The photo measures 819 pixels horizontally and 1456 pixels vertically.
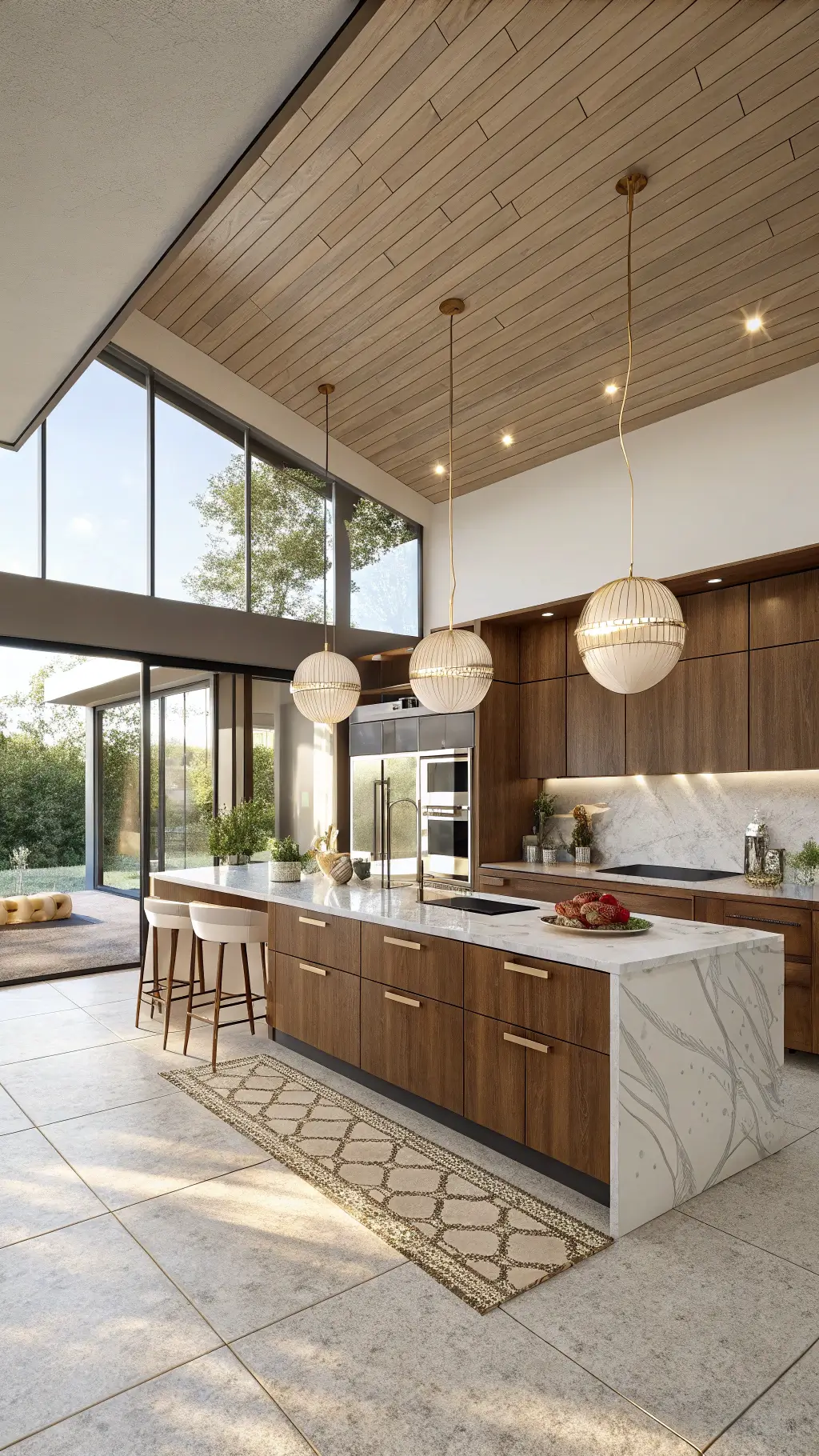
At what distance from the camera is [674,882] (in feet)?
16.2

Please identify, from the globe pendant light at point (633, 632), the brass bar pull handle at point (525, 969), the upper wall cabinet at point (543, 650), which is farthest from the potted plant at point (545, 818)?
the brass bar pull handle at point (525, 969)

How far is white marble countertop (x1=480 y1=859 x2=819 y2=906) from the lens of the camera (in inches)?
175

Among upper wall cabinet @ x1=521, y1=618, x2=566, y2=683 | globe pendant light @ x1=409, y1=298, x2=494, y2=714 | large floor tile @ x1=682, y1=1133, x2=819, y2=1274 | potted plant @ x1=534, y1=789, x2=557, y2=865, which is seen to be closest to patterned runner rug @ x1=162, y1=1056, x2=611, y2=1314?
large floor tile @ x1=682, y1=1133, x2=819, y2=1274

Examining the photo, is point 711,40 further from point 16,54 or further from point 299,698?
point 299,698

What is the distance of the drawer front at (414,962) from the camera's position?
3236mm

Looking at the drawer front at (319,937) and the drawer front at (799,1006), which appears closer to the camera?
the drawer front at (319,937)

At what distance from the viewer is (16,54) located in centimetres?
133

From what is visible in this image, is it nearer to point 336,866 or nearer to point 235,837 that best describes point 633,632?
point 336,866

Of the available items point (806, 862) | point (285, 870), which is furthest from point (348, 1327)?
point (806, 862)

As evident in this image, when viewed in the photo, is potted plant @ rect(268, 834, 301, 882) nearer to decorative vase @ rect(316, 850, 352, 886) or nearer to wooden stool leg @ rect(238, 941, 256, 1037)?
decorative vase @ rect(316, 850, 352, 886)

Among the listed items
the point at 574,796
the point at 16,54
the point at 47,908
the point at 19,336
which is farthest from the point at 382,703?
the point at 16,54

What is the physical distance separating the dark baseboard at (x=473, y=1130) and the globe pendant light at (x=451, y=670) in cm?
180

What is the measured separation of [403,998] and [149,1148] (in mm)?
1124

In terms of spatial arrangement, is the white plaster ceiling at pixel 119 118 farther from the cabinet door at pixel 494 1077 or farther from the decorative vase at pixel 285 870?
the decorative vase at pixel 285 870
